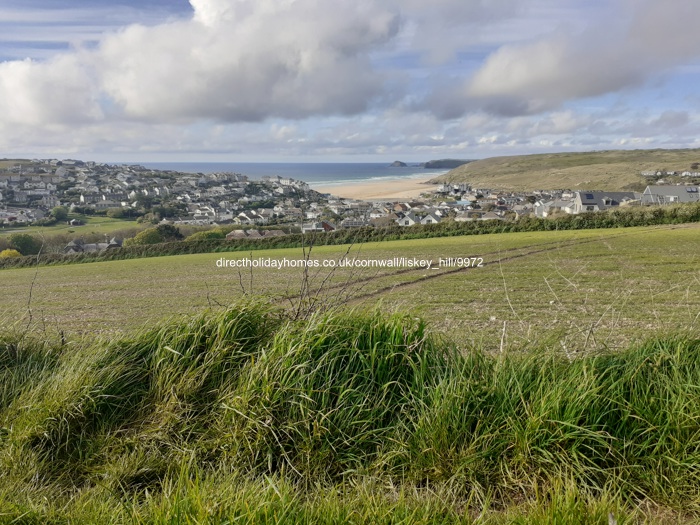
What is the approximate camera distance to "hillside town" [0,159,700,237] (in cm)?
6278

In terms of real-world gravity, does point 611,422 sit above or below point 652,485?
above

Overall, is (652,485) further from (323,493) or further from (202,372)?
(202,372)

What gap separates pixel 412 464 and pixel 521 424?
2.32ft

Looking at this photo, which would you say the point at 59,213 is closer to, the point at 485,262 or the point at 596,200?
the point at 485,262

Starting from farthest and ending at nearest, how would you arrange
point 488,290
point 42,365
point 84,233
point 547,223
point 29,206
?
point 29,206 < point 84,233 < point 547,223 < point 488,290 < point 42,365

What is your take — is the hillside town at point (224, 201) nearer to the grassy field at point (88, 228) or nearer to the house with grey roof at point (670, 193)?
the house with grey roof at point (670, 193)

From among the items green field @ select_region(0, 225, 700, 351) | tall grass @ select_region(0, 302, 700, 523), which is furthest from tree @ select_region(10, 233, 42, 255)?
tall grass @ select_region(0, 302, 700, 523)

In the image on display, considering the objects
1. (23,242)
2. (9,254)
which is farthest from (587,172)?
(9,254)

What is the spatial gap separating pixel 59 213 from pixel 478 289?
269ft

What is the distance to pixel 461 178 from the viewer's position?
189875 millimetres

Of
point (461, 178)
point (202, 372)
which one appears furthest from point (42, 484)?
point (461, 178)

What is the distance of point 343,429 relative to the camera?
3195 mm

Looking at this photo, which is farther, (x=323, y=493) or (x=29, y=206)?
(x=29, y=206)

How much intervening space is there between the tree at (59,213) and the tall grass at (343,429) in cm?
8616
